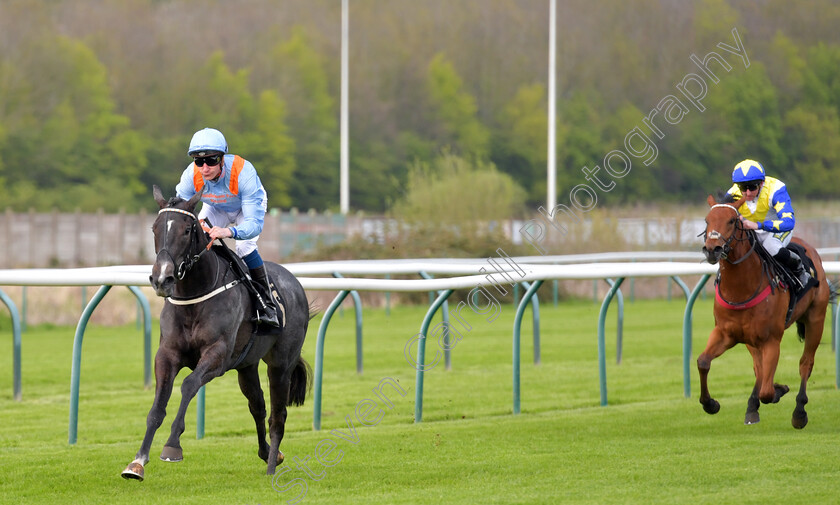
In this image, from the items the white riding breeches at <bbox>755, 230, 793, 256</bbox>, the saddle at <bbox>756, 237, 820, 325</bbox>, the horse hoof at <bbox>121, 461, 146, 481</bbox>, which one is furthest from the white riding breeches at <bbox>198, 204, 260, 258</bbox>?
the white riding breeches at <bbox>755, 230, 793, 256</bbox>

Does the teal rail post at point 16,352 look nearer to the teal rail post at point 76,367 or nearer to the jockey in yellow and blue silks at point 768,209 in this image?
the teal rail post at point 76,367

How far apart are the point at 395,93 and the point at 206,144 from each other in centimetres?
4236

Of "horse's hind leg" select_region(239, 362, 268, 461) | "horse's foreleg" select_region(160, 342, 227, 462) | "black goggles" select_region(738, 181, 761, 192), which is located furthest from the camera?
"black goggles" select_region(738, 181, 761, 192)

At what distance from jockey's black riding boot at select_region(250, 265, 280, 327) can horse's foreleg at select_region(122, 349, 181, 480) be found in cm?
54

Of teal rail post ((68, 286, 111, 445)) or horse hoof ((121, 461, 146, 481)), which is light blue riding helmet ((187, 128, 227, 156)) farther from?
horse hoof ((121, 461, 146, 481))

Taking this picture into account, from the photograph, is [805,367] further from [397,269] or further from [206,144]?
[206,144]

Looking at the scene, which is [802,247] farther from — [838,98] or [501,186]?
[838,98]

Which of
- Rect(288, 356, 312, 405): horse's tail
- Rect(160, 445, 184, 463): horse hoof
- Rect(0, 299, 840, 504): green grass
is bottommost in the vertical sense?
Rect(0, 299, 840, 504): green grass

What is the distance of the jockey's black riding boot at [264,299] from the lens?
534 centimetres

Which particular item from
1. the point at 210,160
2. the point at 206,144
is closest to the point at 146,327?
the point at 210,160

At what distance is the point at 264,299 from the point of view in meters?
5.44

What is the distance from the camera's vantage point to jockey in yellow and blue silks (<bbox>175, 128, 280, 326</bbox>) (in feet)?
17.2

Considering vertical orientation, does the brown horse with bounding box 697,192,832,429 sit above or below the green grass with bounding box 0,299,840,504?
above

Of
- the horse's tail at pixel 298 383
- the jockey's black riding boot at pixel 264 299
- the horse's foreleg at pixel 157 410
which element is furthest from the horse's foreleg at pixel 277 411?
the horse's foreleg at pixel 157 410
